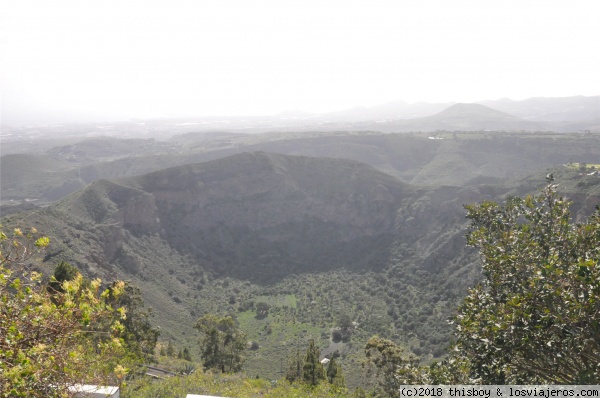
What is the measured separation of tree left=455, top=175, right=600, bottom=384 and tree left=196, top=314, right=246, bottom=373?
2594 cm

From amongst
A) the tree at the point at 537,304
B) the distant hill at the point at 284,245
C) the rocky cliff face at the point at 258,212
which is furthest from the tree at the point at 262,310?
the tree at the point at 537,304

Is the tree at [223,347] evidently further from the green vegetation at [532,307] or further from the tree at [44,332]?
the tree at [44,332]

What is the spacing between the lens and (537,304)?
683cm

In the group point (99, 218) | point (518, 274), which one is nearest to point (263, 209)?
point (99, 218)

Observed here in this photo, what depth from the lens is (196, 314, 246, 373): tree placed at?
30.9m

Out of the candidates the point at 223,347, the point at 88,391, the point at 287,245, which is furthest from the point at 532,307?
the point at 287,245

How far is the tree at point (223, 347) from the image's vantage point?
3094cm

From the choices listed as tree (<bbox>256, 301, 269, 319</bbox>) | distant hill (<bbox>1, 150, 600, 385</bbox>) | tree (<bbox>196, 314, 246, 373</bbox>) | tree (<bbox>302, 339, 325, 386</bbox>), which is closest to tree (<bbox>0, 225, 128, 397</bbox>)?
tree (<bbox>302, 339, 325, 386</bbox>)

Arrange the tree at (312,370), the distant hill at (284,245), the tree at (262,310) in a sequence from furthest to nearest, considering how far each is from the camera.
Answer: the tree at (262,310) < the distant hill at (284,245) < the tree at (312,370)

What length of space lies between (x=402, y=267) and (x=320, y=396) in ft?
180

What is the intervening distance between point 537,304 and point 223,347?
2958cm

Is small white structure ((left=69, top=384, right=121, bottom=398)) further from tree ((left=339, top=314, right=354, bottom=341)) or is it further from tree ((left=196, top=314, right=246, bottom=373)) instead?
tree ((left=339, top=314, right=354, bottom=341))

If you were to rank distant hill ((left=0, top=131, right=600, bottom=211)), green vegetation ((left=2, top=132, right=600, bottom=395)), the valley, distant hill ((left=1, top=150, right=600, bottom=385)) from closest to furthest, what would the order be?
green vegetation ((left=2, top=132, right=600, bottom=395))
the valley
distant hill ((left=1, top=150, right=600, bottom=385))
distant hill ((left=0, top=131, right=600, bottom=211))

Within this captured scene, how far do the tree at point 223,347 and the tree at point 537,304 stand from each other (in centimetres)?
2594
